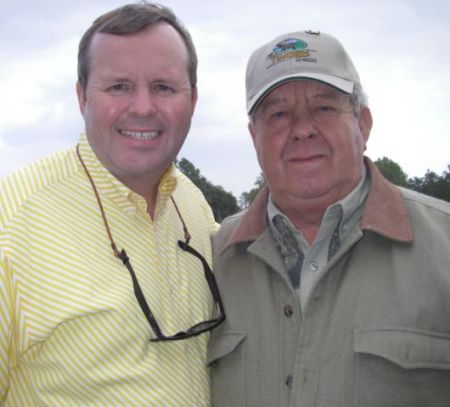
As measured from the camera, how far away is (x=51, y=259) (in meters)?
2.86

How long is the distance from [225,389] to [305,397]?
61cm

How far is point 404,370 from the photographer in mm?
3043

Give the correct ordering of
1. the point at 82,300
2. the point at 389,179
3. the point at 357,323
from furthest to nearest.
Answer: the point at 389,179 < the point at 357,323 < the point at 82,300

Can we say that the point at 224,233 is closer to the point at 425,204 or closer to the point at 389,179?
the point at 425,204

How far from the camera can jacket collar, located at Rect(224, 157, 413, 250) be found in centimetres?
330

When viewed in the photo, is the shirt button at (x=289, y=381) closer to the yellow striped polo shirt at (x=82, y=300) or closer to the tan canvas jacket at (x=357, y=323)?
the tan canvas jacket at (x=357, y=323)

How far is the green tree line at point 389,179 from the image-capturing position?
203 ft

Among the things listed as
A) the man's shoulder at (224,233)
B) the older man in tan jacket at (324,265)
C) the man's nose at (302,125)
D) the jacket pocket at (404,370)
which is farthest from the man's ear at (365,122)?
the jacket pocket at (404,370)

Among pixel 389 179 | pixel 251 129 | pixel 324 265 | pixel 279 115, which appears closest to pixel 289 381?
pixel 324 265

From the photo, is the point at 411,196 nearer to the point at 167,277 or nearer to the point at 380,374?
the point at 380,374

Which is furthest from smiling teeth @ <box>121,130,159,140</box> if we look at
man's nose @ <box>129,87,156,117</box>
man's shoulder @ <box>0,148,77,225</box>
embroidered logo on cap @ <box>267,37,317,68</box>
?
embroidered logo on cap @ <box>267,37,317,68</box>

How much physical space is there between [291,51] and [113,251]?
193 cm

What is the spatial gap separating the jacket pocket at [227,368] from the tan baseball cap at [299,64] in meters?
1.68

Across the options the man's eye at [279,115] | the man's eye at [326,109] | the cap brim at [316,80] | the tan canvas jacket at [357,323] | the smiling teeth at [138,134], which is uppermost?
the cap brim at [316,80]
